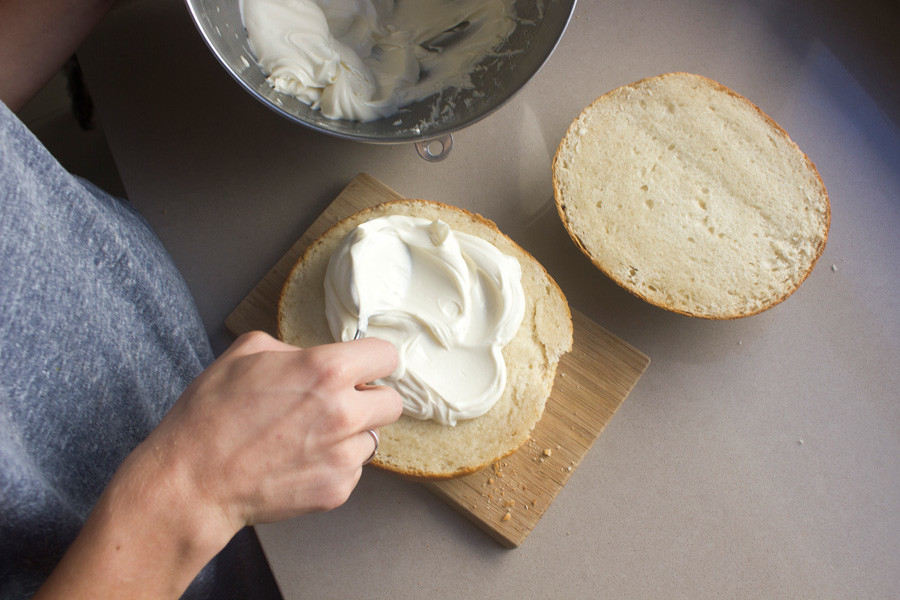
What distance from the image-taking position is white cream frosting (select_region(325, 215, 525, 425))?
1310mm

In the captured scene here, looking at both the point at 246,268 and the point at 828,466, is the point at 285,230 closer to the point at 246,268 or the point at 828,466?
the point at 246,268

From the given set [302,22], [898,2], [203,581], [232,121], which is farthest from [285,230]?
[898,2]

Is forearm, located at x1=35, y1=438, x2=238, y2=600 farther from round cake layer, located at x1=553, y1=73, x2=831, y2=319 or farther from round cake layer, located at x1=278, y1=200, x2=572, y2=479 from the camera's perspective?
round cake layer, located at x1=553, y1=73, x2=831, y2=319

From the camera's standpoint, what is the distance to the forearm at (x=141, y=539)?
2.66 ft

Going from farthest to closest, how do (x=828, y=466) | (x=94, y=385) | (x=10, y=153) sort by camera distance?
(x=828, y=466)
(x=94, y=385)
(x=10, y=153)

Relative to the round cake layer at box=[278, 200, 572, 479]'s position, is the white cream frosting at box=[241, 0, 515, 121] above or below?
above

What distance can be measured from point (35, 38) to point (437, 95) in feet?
2.95

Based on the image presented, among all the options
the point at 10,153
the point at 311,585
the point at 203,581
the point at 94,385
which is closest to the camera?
the point at 10,153

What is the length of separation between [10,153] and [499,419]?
3.48ft

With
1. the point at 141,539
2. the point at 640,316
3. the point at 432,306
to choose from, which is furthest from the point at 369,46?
the point at 141,539

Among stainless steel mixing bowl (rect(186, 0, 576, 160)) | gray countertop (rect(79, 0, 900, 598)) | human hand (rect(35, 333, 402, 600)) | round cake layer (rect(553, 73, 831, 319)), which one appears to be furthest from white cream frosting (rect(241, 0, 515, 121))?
human hand (rect(35, 333, 402, 600))

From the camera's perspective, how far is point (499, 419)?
141 centimetres

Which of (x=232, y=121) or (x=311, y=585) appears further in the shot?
(x=232, y=121)

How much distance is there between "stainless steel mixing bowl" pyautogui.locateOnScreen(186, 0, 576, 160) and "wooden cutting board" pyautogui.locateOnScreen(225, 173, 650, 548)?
0.21 metres
